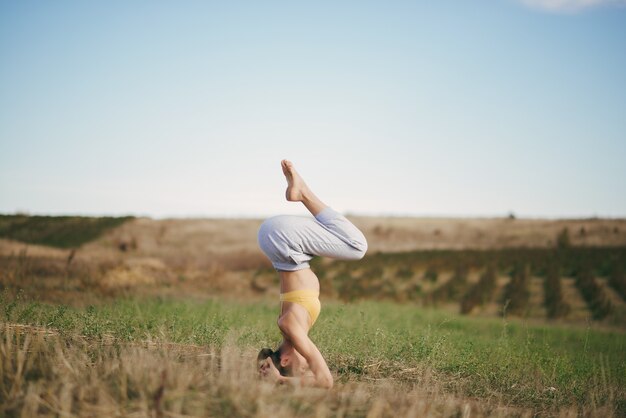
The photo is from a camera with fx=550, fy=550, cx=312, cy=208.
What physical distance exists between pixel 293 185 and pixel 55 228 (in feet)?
104

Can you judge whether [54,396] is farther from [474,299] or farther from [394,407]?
[474,299]

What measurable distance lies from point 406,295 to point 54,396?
2050 cm

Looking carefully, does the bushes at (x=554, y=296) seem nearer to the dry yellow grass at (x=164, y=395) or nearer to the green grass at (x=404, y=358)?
the green grass at (x=404, y=358)

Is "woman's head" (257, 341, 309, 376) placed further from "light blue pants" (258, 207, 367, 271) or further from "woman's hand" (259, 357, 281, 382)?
"light blue pants" (258, 207, 367, 271)

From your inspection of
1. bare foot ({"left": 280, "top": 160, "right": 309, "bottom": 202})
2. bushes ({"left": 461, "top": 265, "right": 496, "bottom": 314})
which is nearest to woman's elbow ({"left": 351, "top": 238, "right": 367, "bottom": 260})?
bare foot ({"left": 280, "top": 160, "right": 309, "bottom": 202})

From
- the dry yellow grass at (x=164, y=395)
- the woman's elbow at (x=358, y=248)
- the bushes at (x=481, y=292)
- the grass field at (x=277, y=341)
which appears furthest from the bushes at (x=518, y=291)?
the dry yellow grass at (x=164, y=395)

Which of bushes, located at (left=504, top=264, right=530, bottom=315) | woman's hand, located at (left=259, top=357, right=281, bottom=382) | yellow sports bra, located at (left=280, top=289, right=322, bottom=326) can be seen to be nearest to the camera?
woman's hand, located at (left=259, top=357, right=281, bottom=382)

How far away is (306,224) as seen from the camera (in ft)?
15.1

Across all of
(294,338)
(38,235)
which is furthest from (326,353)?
(38,235)

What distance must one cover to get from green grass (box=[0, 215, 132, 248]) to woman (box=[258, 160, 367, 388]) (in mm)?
26138

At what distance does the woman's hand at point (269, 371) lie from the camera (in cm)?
439

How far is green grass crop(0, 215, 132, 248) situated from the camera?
28938 mm

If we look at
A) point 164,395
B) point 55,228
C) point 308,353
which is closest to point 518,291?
point 308,353

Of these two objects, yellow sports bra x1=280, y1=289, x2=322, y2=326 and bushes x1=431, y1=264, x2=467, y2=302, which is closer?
yellow sports bra x1=280, y1=289, x2=322, y2=326
